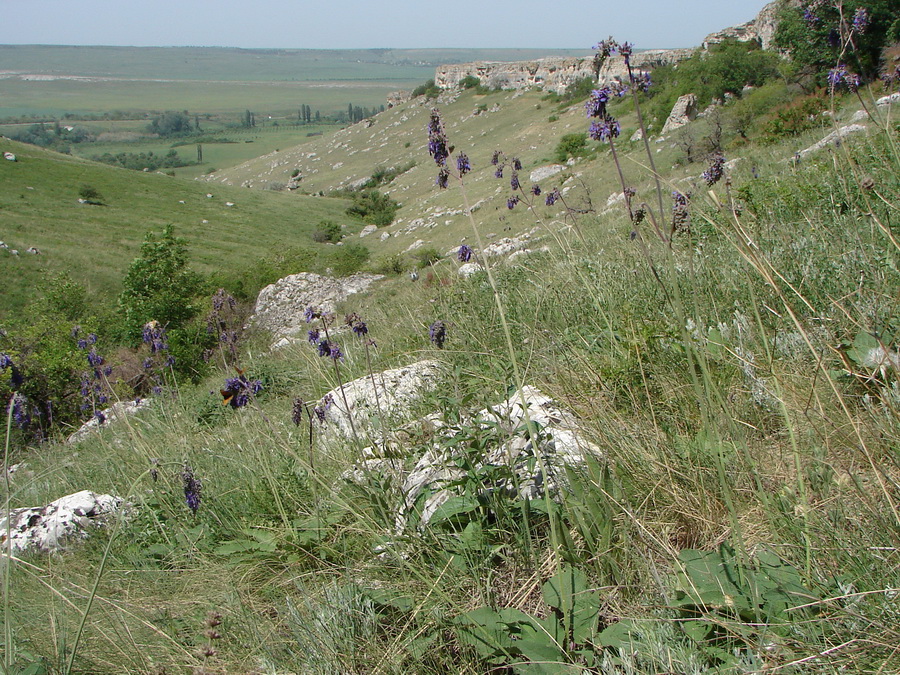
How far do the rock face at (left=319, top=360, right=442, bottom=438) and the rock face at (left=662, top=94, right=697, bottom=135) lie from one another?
111 ft

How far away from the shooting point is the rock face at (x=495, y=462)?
1.97m

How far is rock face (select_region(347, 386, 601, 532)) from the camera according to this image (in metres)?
1.97

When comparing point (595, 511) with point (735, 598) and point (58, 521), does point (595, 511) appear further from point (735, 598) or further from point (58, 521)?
point (58, 521)

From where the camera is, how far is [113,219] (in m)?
51.6

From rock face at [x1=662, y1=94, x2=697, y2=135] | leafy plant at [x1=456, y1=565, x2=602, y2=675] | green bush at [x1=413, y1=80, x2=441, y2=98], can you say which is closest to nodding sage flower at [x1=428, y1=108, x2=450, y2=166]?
leafy plant at [x1=456, y1=565, x2=602, y2=675]

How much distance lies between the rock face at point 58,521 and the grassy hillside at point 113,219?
3345cm

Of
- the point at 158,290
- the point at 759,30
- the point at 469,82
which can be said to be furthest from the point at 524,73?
the point at 158,290

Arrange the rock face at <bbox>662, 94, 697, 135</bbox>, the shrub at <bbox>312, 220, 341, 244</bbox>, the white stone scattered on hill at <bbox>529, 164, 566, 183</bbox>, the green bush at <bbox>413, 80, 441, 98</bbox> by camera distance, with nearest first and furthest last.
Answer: the rock face at <bbox>662, 94, 697, 135</bbox> < the white stone scattered on hill at <bbox>529, 164, 566, 183</bbox> < the shrub at <bbox>312, 220, 341, 244</bbox> < the green bush at <bbox>413, 80, 441, 98</bbox>

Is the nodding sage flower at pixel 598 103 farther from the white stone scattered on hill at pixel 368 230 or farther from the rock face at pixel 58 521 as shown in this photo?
the white stone scattered on hill at pixel 368 230

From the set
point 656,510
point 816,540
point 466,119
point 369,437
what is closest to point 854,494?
point 816,540

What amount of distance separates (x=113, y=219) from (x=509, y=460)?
5921 centimetres

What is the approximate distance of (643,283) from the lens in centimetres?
336

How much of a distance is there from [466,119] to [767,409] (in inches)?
3417

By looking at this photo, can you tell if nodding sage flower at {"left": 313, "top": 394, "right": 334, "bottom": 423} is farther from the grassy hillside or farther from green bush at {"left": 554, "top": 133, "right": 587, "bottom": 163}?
green bush at {"left": 554, "top": 133, "right": 587, "bottom": 163}
